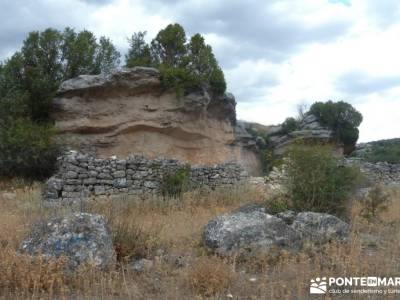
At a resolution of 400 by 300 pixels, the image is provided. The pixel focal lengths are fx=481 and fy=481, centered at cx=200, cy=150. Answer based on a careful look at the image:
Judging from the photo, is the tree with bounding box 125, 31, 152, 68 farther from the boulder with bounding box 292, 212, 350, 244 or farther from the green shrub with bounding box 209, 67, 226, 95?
the boulder with bounding box 292, 212, 350, 244

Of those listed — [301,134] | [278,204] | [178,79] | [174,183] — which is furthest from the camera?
[301,134]

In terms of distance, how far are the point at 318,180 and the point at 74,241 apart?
535cm

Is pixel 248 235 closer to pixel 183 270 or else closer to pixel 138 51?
pixel 183 270

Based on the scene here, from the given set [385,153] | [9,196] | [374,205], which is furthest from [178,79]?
[385,153]

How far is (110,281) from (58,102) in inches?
562

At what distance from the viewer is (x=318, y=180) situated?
30.3 ft

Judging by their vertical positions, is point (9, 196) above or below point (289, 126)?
below

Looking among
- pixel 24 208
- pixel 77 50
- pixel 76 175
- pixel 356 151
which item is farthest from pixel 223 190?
pixel 356 151

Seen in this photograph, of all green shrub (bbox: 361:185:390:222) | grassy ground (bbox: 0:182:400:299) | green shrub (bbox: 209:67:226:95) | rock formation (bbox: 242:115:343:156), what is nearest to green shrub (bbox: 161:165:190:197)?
green shrub (bbox: 361:185:390:222)

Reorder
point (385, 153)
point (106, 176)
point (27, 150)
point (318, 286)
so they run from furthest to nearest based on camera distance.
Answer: point (385, 153), point (27, 150), point (106, 176), point (318, 286)

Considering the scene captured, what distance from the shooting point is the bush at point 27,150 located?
16.2 m

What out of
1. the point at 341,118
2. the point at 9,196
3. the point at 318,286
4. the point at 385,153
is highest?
the point at 341,118

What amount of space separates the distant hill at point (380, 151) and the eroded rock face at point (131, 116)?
14015 millimetres

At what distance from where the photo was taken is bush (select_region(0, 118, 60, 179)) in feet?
53.3
